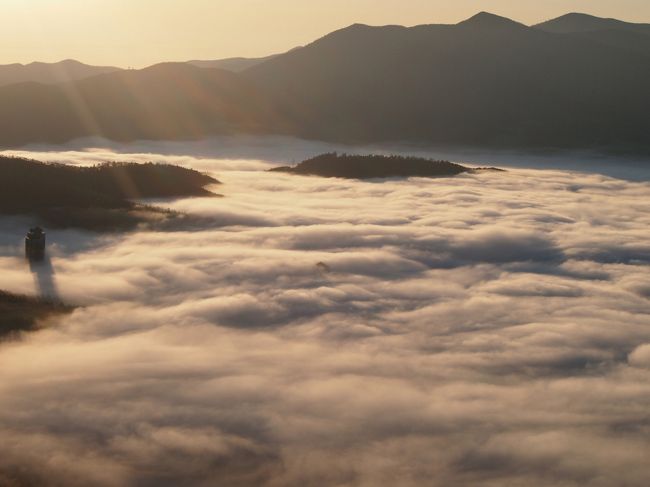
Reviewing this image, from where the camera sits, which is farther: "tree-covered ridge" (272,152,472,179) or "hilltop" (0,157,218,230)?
"tree-covered ridge" (272,152,472,179)

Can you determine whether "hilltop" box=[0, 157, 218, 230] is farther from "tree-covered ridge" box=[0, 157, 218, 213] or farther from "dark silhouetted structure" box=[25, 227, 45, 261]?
"dark silhouetted structure" box=[25, 227, 45, 261]

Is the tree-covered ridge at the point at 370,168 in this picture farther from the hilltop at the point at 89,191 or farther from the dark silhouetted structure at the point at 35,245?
the dark silhouetted structure at the point at 35,245

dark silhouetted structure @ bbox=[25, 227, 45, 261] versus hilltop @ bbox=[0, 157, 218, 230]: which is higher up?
hilltop @ bbox=[0, 157, 218, 230]

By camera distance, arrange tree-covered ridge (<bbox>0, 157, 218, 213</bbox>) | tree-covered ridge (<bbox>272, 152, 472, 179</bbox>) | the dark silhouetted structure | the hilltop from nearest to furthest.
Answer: the dark silhouetted structure → the hilltop → tree-covered ridge (<bbox>0, 157, 218, 213</bbox>) → tree-covered ridge (<bbox>272, 152, 472, 179</bbox>)

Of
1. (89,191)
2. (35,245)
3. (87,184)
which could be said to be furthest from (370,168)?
(35,245)

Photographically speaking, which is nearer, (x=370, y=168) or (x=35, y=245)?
(x=35, y=245)

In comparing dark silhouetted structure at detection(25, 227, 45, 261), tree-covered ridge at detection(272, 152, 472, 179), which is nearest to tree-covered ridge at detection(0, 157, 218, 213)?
dark silhouetted structure at detection(25, 227, 45, 261)

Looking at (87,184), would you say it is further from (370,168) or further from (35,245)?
(370,168)
